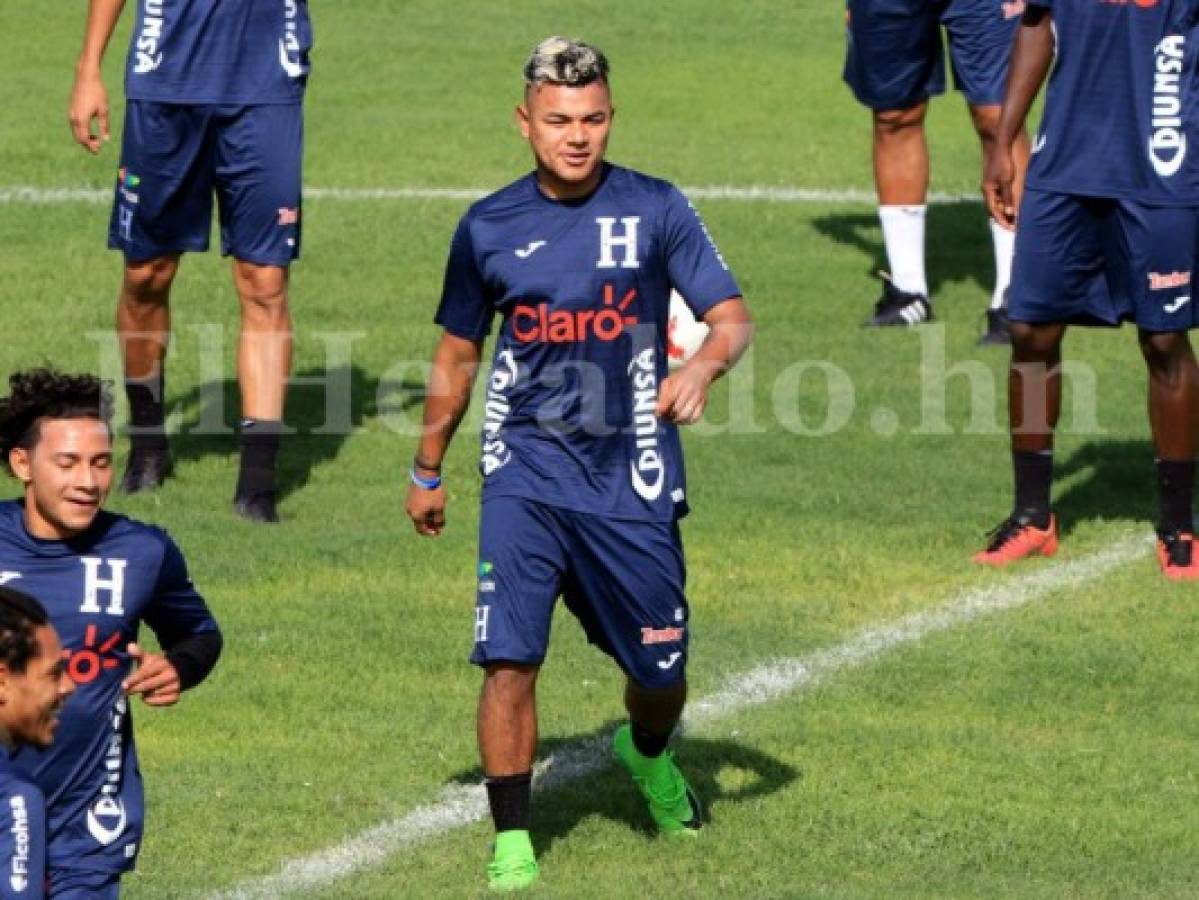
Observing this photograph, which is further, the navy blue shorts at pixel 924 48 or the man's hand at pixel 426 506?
the navy blue shorts at pixel 924 48

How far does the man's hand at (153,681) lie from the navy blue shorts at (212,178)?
4.90 meters

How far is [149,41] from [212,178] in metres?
0.55

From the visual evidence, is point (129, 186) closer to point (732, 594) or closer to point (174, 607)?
point (732, 594)

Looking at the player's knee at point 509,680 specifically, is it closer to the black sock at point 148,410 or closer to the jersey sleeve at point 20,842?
the jersey sleeve at point 20,842

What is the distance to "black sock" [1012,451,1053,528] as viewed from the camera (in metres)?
10.7

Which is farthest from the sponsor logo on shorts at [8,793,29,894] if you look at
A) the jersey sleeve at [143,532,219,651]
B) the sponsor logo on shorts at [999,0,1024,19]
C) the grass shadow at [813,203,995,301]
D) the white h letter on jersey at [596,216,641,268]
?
the grass shadow at [813,203,995,301]

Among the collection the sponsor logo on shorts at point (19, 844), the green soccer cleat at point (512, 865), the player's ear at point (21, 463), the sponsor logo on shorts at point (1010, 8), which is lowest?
the green soccer cleat at point (512, 865)

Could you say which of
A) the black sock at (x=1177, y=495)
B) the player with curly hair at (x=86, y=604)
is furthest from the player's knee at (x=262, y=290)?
the player with curly hair at (x=86, y=604)

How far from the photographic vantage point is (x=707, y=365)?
23.9ft

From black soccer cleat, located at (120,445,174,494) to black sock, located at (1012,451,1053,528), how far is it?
10.7ft

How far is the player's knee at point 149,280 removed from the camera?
1141 cm

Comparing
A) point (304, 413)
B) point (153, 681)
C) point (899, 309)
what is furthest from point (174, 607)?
point (899, 309)

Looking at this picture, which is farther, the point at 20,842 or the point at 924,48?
the point at 924,48

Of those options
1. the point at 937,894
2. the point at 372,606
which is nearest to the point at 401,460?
the point at 372,606
